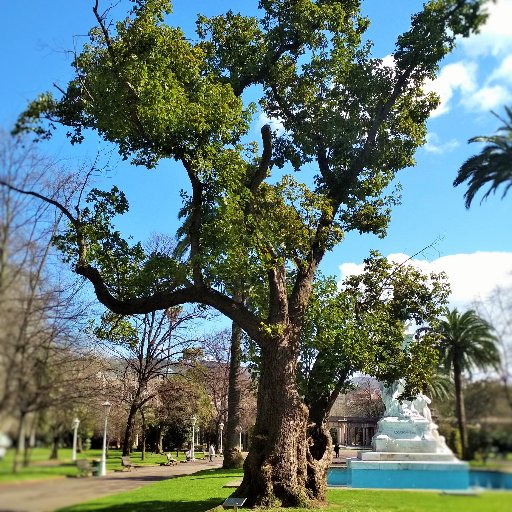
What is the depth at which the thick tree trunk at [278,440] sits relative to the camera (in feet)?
44.4

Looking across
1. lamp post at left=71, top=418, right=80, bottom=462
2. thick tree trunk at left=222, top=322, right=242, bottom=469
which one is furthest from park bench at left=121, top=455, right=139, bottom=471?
thick tree trunk at left=222, top=322, right=242, bottom=469

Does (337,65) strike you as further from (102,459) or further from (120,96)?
(102,459)

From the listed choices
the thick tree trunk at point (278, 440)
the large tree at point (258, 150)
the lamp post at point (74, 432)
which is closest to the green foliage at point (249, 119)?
the large tree at point (258, 150)

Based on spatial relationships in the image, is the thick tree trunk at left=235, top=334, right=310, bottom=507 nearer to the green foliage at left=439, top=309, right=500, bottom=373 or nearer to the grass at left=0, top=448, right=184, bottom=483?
the green foliage at left=439, top=309, right=500, bottom=373

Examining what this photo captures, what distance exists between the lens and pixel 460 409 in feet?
15.8

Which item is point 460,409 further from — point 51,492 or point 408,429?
point 408,429

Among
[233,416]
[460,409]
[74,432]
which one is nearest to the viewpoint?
[74,432]

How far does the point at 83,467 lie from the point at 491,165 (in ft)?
12.9

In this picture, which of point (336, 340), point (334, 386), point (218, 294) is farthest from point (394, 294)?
point (218, 294)

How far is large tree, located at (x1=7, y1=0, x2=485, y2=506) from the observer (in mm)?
A: 10547

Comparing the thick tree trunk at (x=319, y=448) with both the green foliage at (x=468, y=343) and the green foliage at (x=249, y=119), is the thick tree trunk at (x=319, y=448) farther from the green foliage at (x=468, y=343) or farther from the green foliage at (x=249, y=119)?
the green foliage at (x=468, y=343)

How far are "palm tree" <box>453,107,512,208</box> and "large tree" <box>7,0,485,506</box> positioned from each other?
158 inches

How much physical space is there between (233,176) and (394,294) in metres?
5.61

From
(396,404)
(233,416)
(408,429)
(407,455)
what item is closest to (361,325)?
(396,404)
